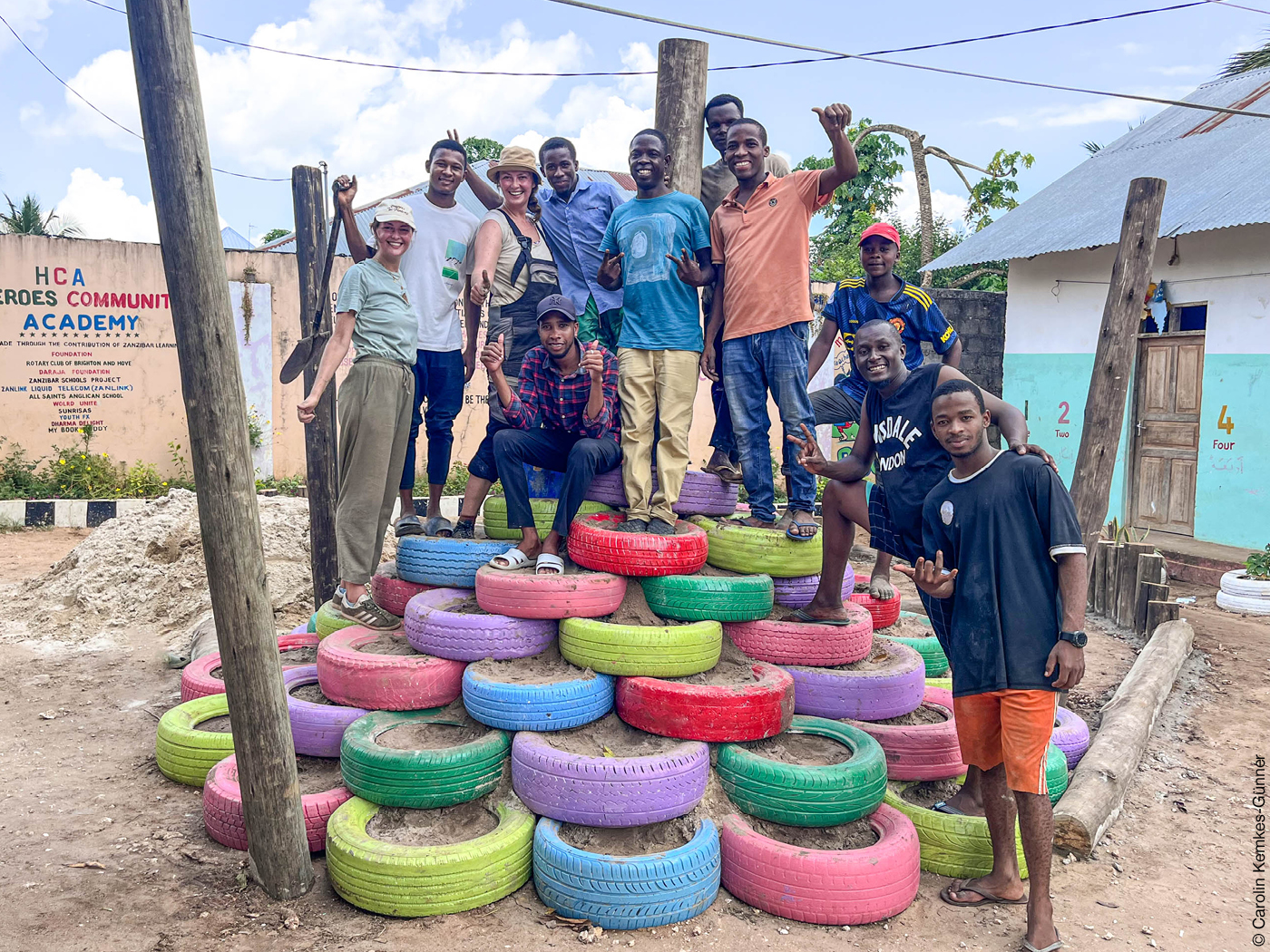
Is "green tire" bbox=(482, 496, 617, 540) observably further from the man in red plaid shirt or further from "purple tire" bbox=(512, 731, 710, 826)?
"purple tire" bbox=(512, 731, 710, 826)

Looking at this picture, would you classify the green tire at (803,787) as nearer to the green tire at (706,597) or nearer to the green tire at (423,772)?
the green tire at (706,597)

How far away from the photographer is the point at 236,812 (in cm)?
408

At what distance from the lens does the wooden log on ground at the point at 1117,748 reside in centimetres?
413

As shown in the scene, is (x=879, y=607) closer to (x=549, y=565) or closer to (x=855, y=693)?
(x=855, y=693)

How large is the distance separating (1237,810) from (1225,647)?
3.13m

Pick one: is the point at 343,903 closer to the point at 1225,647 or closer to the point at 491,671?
the point at 491,671

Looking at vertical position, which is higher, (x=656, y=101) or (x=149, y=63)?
(x=656, y=101)

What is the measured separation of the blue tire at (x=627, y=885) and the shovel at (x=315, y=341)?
10.1 ft

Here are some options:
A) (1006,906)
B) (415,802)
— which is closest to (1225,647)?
(1006,906)

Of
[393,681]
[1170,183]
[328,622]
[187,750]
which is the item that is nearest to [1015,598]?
[393,681]

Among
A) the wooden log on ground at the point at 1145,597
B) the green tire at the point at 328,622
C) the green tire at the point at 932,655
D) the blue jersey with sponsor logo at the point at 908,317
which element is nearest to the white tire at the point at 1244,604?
the wooden log on ground at the point at 1145,597

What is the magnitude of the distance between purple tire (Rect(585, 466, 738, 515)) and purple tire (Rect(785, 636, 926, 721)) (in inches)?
42.5

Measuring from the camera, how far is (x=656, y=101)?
18.9ft

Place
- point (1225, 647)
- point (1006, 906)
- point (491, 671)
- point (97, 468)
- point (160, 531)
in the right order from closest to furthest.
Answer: point (1006, 906)
point (491, 671)
point (1225, 647)
point (160, 531)
point (97, 468)
